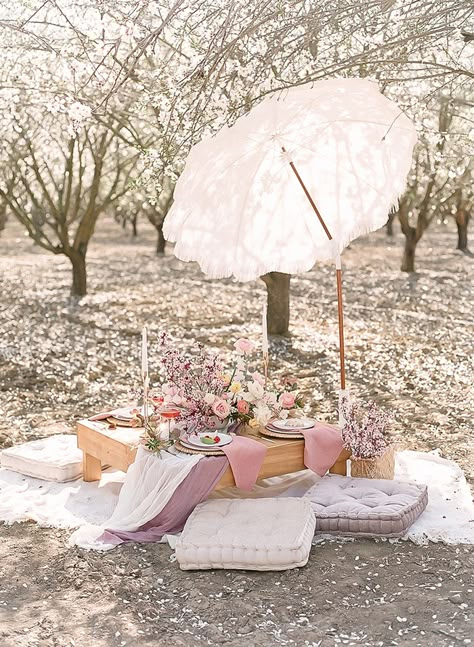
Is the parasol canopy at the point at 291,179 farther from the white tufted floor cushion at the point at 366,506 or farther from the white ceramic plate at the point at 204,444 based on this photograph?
the white tufted floor cushion at the point at 366,506

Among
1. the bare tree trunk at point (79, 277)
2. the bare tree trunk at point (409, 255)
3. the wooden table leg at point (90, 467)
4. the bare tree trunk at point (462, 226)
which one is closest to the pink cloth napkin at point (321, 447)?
the wooden table leg at point (90, 467)

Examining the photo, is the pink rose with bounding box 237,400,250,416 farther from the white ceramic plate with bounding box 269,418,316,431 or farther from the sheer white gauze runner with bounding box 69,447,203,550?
the sheer white gauze runner with bounding box 69,447,203,550

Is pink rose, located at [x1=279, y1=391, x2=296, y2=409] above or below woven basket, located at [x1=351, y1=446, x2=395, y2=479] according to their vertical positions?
above

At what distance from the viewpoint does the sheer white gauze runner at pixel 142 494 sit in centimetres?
530

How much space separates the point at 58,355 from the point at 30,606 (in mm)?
6727

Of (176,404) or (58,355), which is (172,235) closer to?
(176,404)

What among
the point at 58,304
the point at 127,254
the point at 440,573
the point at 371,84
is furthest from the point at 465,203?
the point at 440,573

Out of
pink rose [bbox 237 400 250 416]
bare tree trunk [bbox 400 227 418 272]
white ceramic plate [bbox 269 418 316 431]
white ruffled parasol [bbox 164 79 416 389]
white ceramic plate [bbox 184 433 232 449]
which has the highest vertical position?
white ruffled parasol [bbox 164 79 416 389]

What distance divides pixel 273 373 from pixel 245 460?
429 cm

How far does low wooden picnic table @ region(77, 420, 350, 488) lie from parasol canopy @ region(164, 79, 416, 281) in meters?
1.26

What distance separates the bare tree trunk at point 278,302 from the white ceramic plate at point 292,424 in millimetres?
5564

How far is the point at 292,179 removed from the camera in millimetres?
6352

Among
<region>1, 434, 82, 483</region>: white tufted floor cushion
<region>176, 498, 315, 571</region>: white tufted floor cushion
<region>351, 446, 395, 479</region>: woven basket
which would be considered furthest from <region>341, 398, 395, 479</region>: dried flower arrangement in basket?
<region>1, 434, 82, 483</region>: white tufted floor cushion

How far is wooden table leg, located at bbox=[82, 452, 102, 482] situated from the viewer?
248 inches
